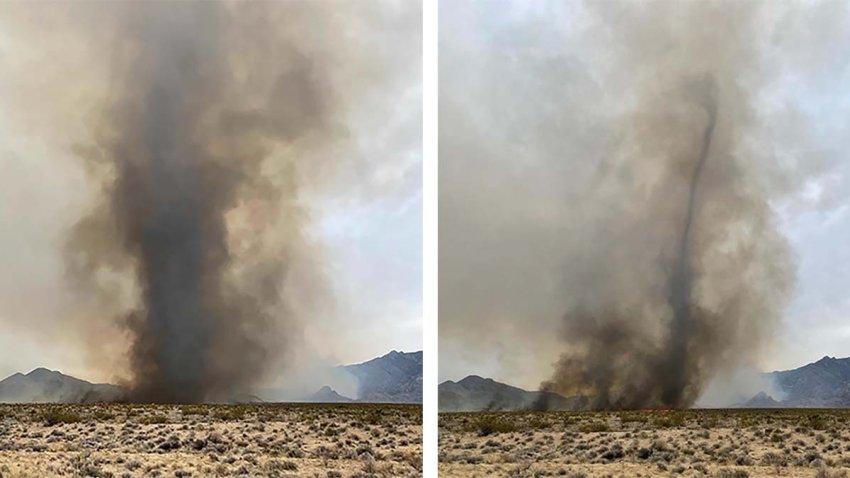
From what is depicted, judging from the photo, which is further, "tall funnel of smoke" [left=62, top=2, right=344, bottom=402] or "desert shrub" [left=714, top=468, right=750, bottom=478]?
"tall funnel of smoke" [left=62, top=2, right=344, bottom=402]

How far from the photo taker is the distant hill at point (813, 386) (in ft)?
10.4

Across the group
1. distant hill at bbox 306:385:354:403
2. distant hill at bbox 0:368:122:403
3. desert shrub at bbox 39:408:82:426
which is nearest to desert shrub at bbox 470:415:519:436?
distant hill at bbox 306:385:354:403

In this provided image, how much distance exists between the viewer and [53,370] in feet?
11.0

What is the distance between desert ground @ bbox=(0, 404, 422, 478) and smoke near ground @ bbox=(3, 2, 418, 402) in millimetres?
121

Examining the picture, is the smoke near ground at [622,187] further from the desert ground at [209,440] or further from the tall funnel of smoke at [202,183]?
the tall funnel of smoke at [202,183]

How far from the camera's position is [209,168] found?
11.4 ft

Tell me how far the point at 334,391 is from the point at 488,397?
0.66 metres

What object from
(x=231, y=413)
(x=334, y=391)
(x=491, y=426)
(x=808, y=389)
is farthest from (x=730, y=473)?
(x=231, y=413)

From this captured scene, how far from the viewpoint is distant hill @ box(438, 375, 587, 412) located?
3.36m

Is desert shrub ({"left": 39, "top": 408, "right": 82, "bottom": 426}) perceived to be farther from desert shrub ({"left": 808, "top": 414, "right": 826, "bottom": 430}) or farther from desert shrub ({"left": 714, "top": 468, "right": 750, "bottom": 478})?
desert shrub ({"left": 808, "top": 414, "right": 826, "bottom": 430})

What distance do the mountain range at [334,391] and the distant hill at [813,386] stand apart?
1.37 m

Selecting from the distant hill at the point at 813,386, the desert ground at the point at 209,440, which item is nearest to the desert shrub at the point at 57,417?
the desert ground at the point at 209,440

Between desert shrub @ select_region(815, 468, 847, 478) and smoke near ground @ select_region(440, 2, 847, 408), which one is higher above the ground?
smoke near ground @ select_region(440, 2, 847, 408)

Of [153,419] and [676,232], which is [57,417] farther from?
[676,232]
